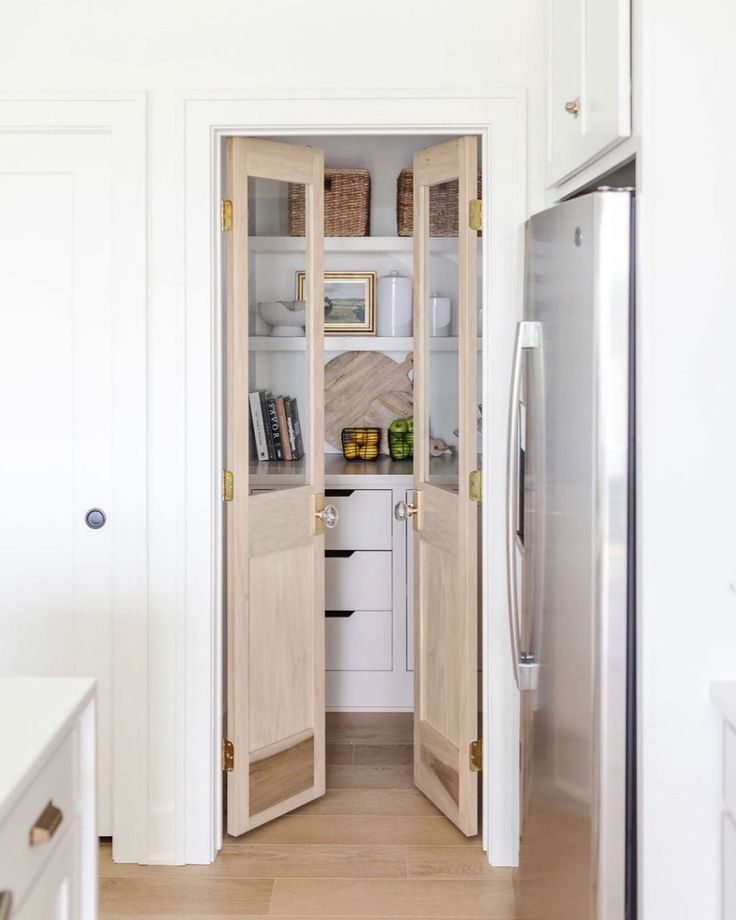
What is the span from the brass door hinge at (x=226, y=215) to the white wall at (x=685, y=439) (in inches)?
53.0

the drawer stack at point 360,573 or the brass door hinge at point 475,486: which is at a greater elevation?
the brass door hinge at point 475,486

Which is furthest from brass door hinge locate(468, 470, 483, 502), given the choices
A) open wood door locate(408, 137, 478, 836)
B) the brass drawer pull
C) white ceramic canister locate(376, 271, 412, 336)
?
the brass drawer pull

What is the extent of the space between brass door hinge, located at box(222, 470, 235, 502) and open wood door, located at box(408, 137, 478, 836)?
634 mm

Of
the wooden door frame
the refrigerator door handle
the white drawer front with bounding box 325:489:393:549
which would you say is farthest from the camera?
the white drawer front with bounding box 325:489:393:549

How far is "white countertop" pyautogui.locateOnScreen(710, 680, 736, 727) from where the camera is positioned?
65.2 inches

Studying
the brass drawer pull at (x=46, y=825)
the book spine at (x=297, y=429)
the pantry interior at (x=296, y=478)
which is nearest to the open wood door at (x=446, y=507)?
the pantry interior at (x=296, y=478)

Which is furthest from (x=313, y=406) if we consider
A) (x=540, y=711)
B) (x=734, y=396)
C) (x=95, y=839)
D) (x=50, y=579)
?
(x=95, y=839)

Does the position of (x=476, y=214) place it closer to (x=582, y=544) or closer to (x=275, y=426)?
(x=275, y=426)

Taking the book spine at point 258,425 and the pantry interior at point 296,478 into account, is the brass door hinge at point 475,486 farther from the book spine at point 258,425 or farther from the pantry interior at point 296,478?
the book spine at point 258,425

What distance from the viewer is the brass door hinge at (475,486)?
275 centimetres

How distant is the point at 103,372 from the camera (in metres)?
2.75

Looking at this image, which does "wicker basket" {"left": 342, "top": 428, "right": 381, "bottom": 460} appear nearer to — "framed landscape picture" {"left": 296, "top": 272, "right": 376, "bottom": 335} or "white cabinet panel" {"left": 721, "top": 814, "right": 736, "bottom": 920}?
"framed landscape picture" {"left": 296, "top": 272, "right": 376, "bottom": 335}

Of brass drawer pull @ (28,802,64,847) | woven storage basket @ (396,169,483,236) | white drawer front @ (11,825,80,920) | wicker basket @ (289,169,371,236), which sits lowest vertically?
white drawer front @ (11,825,80,920)

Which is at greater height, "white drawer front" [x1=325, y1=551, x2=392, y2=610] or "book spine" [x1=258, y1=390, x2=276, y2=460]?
"book spine" [x1=258, y1=390, x2=276, y2=460]
